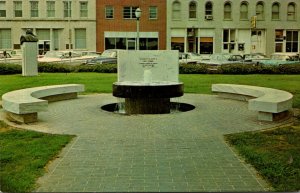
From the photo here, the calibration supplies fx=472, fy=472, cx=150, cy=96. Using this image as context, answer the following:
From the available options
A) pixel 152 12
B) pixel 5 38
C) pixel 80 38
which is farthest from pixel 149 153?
pixel 5 38

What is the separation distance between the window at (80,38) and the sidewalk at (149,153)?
1715 inches

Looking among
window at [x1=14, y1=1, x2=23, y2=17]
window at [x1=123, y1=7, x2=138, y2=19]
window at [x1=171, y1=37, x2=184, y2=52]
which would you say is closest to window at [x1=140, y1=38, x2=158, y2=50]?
window at [x1=171, y1=37, x2=184, y2=52]

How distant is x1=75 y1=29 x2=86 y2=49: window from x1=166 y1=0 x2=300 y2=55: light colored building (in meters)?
10.1

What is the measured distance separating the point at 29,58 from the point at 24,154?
1773cm

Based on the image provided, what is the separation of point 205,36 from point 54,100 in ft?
143

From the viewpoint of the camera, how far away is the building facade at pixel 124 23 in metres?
55.9

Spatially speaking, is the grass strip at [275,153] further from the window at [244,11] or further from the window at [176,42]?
the window at [244,11]

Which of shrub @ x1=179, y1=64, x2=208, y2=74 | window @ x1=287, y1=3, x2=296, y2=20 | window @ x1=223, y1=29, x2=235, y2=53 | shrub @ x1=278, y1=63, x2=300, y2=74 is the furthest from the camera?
window @ x1=287, y1=3, x2=296, y2=20

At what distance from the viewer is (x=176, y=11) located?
187 feet

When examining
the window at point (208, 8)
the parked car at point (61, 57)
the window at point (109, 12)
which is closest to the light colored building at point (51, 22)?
the window at point (109, 12)

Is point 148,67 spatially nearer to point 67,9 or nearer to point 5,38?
point 67,9

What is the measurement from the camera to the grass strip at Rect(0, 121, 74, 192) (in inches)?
256

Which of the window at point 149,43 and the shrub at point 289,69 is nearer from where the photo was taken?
the shrub at point 289,69

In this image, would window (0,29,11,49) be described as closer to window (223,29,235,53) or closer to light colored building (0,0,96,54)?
light colored building (0,0,96,54)
